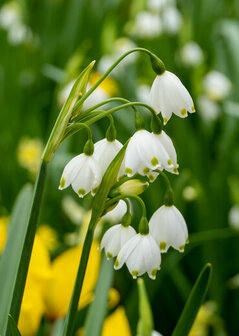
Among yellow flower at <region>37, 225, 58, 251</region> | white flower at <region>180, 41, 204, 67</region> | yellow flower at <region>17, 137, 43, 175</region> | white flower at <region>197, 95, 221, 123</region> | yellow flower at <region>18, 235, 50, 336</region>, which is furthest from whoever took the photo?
white flower at <region>180, 41, 204, 67</region>

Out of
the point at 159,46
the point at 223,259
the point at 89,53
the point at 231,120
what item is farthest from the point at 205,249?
the point at 89,53

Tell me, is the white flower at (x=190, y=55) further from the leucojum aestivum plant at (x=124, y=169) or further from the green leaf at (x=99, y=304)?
the leucojum aestivum plant at (x=124, y=169)

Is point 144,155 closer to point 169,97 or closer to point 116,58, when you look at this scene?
point 169,97

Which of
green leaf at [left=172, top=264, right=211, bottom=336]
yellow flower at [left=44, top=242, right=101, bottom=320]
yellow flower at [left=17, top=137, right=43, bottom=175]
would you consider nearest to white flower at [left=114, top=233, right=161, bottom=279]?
green leaf at [left=172, top=264, right=211, bottom=336]

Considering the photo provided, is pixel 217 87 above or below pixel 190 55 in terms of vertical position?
below

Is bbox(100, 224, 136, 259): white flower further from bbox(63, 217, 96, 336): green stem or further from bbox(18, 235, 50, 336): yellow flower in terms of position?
bbox(18, 235, 50, 336): yellow flower

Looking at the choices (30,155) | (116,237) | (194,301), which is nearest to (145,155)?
(116,237)

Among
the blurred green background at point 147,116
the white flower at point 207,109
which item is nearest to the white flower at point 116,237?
the blurred green background at point 147,116

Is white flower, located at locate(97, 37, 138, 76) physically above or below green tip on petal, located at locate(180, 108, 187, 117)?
above
